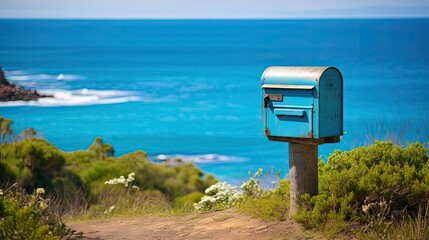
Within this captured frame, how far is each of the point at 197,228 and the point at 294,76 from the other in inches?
79.2

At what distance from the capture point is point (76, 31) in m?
90.0

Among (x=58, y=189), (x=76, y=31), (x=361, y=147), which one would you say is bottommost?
(x=58, y=189)

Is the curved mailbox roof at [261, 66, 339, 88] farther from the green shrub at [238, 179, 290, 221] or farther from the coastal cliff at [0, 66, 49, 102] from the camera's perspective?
the coastal cliff at [0, 66, 49, 102]

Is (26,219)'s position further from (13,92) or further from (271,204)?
(13,92)

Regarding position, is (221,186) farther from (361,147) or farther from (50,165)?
(50,165)

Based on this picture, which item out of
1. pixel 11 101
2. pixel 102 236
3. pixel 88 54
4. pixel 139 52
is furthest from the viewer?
pixel 139 52

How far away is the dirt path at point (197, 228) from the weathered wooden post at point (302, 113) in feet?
1.03

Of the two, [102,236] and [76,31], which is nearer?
[102,236]

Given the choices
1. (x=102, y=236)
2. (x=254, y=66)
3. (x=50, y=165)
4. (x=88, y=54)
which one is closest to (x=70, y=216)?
(x=102, y=236)

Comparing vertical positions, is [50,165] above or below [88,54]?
below

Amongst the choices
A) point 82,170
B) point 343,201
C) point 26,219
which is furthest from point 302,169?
point 82,170

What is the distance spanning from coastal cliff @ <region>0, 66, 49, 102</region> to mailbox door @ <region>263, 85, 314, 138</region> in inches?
602

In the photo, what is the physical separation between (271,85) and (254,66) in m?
46.3

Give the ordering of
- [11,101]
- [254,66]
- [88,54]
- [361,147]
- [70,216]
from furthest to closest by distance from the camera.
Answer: [88,54] < [254,66] < [11,101] < [70,216] < [361,147]
